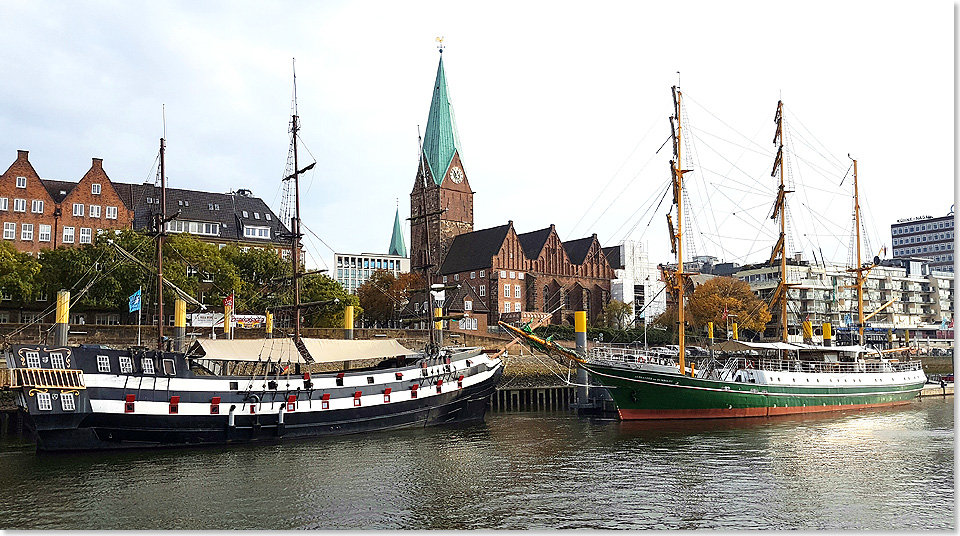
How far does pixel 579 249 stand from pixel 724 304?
1311 inches

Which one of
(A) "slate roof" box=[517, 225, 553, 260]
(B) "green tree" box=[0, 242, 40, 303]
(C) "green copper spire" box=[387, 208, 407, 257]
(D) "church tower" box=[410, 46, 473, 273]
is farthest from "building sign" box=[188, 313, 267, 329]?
(C) "green copper spire" box=[387, 208, 407, 257]

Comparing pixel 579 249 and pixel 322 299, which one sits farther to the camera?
pixel 579 249

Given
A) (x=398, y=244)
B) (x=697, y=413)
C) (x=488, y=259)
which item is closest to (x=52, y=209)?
(x=488, y=259)

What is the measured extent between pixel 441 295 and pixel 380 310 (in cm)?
5483

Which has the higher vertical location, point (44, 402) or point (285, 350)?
point (285, 350)

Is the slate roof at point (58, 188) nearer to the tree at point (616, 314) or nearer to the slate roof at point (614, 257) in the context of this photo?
the tree at point (616, 314)

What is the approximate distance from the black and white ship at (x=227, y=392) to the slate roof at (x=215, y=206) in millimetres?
44478

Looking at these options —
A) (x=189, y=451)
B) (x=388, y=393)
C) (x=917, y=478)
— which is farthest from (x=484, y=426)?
(x=917, y=478)

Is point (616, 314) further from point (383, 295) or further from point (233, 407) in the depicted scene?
point (233, 407)

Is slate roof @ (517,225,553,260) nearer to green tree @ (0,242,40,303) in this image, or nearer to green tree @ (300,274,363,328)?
green tree @ (300,274,363,328)

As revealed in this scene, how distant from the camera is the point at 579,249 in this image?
114 m

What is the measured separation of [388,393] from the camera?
36.3 metres

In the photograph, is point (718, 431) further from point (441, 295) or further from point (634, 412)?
point (441, 295)

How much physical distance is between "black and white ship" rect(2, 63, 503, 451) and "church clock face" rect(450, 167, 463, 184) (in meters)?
75.2
